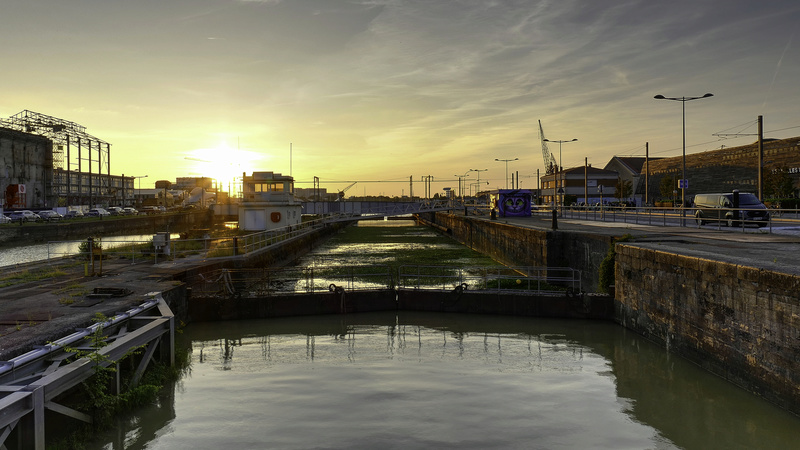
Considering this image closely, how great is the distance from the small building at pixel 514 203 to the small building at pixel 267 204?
2422 cm

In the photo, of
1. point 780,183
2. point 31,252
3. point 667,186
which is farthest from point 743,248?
point 667,186

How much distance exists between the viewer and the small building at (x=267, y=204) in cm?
4825

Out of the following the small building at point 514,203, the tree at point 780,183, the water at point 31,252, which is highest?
the tree at point 780,183

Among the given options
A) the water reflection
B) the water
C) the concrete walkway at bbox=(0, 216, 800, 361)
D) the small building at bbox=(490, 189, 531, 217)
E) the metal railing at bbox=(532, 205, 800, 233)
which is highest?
the small building at bbox=(490, 189, 531, 217)

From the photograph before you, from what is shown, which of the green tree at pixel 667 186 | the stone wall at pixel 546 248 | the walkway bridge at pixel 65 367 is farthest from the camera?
the green tree at pixel 667 186

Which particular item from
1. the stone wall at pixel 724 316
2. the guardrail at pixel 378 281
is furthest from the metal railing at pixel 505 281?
the stone wall at pixel 724 316

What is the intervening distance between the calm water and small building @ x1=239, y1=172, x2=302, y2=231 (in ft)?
97.7

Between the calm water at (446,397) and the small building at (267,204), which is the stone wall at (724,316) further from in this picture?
the small building at (267,204)

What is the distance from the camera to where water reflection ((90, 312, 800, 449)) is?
417 inches

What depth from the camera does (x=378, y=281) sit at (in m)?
29.5

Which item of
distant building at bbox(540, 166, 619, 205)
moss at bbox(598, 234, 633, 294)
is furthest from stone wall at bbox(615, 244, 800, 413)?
distant building at bbox(540, 166, 619, 205)

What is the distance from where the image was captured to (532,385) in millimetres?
13688

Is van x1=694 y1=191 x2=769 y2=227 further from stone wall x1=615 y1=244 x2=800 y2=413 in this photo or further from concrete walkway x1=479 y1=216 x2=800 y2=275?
stone wall x1=615 y1=244 x2=800 y2=413

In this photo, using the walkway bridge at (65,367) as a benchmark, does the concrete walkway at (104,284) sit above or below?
above
